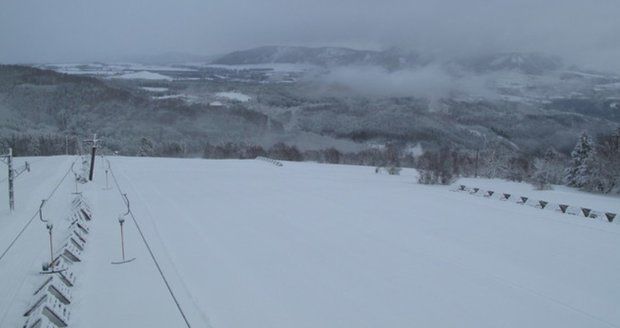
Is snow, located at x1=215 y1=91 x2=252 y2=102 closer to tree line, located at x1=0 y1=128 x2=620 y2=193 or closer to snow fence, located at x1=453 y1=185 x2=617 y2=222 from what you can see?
tree line, located at x1=0 y1=128 x2=620 y2=193

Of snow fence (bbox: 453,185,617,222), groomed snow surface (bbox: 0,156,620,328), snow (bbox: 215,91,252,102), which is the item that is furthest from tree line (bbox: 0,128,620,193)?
snow (bbox: 215,91,252,102)

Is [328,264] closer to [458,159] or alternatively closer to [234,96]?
[458,159]

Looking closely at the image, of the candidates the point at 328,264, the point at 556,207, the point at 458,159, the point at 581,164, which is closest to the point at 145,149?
the point at 458,159

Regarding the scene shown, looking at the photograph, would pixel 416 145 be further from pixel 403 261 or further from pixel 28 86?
pixel 403 261

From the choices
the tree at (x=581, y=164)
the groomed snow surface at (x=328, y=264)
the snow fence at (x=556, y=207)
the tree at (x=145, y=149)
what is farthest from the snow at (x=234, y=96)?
the groomed snow surface at (x=328, y=264)

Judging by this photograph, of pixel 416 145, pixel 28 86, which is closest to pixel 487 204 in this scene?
pixel 416 145
